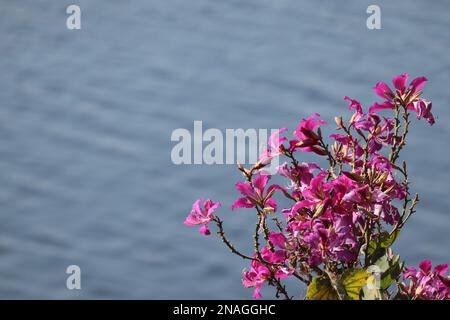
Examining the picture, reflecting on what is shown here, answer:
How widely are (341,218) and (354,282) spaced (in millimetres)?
78

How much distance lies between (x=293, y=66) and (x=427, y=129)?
706mm

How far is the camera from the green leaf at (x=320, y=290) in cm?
106

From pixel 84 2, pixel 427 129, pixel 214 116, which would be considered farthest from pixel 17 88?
pixel 427 129

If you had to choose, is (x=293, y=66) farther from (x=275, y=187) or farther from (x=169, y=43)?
(x=275, y=187)

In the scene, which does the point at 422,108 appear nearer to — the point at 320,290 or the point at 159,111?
the point at 320,290

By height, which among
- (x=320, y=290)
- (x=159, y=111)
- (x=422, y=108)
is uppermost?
(x=159, y=111)

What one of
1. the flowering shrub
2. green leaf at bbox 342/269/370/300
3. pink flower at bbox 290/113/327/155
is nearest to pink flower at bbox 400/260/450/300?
the flowering shrub

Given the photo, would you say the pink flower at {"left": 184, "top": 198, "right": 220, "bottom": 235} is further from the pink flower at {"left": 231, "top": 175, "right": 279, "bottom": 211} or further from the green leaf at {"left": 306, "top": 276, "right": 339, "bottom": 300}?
the green leaf at {"left": 306, "top": 276, "right": 339, "bottom": 300}

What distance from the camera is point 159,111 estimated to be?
3.75m

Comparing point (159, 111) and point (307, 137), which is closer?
point (307, 137)

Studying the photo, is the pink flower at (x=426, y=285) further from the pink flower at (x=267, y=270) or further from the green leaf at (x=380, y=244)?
the pink flower at (x=267, y=270)

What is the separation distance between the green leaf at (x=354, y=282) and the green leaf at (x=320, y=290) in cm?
2

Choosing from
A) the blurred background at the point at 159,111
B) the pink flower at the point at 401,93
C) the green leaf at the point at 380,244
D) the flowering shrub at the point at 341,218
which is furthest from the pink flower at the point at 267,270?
the blurred background at the point at 159,111

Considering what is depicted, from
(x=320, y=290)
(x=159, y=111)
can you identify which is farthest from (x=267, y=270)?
(x=159, y=111)
